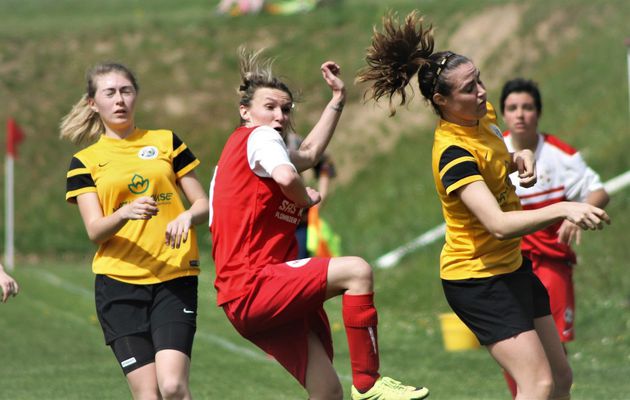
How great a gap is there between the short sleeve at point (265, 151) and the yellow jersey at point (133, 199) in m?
0.85

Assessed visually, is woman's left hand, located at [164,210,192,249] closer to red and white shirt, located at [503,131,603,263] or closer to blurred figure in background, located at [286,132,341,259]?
blurred figure in background, located at [286,132,341,259]

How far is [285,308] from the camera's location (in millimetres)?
5203

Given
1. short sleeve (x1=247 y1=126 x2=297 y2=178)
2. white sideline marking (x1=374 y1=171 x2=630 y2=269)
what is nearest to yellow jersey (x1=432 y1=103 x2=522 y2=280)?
short sleeve (x1=247 y1=126 x2=297 y2=178)

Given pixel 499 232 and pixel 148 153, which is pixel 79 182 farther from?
pixel 499 232

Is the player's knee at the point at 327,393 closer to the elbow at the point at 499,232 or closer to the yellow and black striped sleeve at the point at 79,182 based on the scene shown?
the elbow at the point at 499,232

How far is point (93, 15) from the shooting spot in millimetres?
34562

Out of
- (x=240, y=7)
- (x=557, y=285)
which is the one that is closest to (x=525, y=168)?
(x=557, y=285)

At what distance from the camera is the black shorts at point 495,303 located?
519 cm

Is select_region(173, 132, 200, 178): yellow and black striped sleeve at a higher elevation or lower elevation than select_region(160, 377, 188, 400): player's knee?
higher

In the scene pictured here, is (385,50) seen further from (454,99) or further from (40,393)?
(40,393)

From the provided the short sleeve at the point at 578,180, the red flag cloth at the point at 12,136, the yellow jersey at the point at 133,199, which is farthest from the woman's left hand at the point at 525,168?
the red flag cloth at the point at 12,136

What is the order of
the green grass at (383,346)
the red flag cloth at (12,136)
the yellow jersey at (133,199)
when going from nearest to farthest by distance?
the yellow jersey at (133,199) < the green grass at (383,346) < the red flag cloth at (12,136)

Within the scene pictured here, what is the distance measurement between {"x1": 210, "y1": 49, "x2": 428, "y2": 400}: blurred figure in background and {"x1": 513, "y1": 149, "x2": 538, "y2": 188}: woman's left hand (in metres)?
0.88

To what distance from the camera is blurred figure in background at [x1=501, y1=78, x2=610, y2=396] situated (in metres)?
7.25
